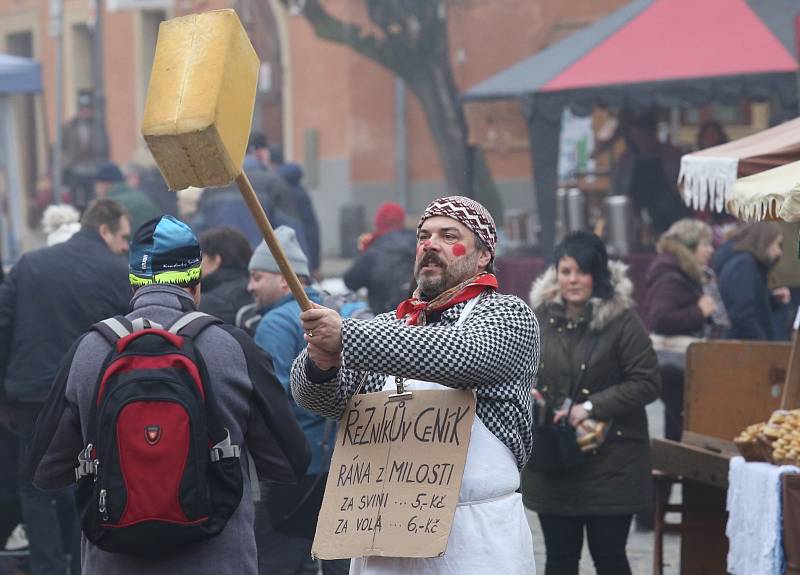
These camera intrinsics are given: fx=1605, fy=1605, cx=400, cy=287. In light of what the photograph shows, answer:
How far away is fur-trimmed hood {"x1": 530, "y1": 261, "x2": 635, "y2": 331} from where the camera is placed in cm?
632

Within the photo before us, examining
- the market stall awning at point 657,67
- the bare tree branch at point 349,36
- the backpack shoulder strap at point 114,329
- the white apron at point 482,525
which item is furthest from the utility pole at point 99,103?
the white apron at point 482,525

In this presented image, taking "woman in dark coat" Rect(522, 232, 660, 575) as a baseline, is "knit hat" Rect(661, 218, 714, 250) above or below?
above

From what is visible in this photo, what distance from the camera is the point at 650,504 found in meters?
6.29

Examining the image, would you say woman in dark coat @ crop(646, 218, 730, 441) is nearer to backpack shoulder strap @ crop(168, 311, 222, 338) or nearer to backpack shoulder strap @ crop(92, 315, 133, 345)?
backpack shoulder strap @ crop(168, 311, 222, 338)

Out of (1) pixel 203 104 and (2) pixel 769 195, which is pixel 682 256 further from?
(1) pixel 203 104

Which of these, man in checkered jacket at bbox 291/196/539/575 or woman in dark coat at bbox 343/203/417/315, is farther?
woman in dark coat at bbox 343/203/417/315

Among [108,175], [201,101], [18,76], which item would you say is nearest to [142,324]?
[201,101]

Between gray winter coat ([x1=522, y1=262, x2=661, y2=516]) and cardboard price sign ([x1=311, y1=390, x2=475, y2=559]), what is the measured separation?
2.13m

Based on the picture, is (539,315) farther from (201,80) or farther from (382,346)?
(201,80)

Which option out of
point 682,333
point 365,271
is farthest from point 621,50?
point 682,333

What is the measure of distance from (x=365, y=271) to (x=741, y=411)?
3.90 meters

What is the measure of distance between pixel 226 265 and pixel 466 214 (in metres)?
3.55

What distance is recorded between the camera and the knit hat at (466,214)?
412 cm

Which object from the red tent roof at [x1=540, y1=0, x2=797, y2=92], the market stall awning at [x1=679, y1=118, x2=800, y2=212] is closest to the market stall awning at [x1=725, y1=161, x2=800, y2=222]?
the market stall awning at [x1=679, y1=118, x2=800, y2=212]
